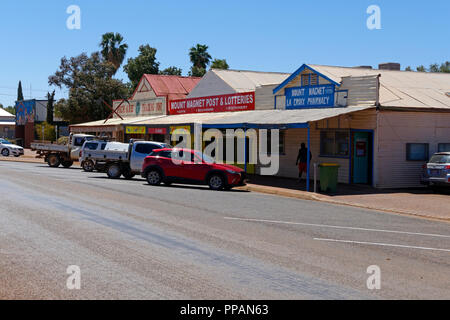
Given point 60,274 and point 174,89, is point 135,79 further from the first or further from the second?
point 60,274

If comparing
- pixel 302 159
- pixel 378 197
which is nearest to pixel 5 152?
pixel 302 159

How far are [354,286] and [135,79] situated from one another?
6553 centimetres

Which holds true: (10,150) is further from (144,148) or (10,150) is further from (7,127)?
(7,127)

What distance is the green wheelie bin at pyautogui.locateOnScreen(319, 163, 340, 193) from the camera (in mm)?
20609

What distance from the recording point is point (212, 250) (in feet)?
31.1

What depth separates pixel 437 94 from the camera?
24.7m

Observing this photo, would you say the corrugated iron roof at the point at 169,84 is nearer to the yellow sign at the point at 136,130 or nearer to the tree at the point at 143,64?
the yellow sign at the point at 136,130

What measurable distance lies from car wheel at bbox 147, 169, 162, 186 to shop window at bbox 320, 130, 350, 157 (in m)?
7.99

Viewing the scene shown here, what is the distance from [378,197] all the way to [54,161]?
2337 centimetres

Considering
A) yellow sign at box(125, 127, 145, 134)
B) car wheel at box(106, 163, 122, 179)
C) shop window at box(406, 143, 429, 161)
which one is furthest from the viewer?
yellow sign at box(125, 127, 145, 134)

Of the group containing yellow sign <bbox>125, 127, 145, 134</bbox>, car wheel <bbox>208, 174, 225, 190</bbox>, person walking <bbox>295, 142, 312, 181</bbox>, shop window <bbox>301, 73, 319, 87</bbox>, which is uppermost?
shop window <bbox>301, 73, 319, 87</bbox>

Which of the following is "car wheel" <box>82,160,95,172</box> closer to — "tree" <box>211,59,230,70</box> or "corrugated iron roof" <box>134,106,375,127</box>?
"corrugated iron roof" <box>134,106,375,127</box>

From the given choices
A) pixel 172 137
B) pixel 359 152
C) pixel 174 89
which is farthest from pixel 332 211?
pixel 174 89

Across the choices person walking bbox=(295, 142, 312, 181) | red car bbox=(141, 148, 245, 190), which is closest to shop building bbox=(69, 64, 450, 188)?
person walking bbox=(295, 142, 312, 181)
